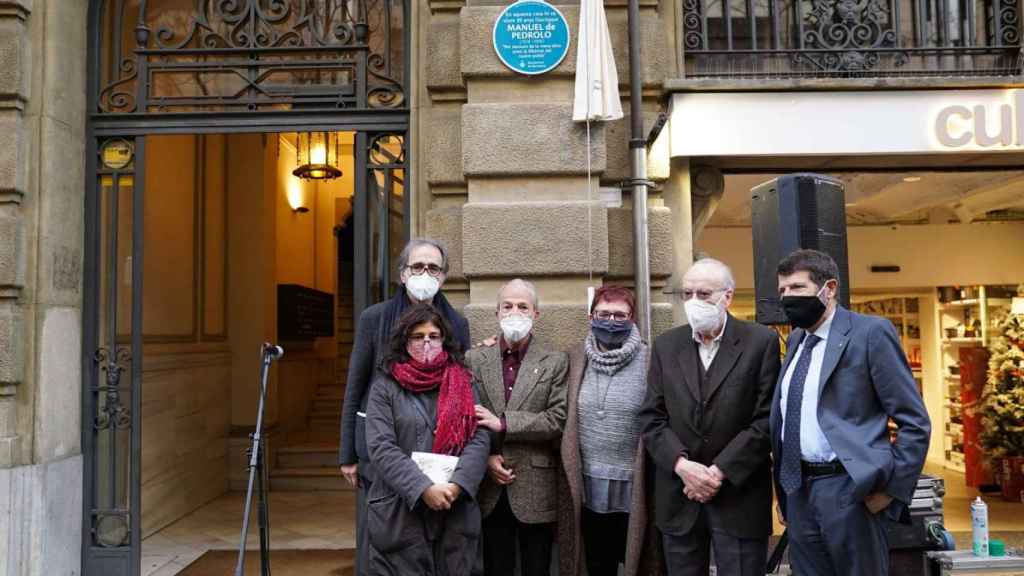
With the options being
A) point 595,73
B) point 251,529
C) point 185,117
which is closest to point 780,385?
point 595,73

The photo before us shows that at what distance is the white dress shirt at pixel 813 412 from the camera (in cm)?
358

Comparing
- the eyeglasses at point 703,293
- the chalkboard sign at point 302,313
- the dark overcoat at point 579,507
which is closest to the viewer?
the eyeglasses at point 703,293

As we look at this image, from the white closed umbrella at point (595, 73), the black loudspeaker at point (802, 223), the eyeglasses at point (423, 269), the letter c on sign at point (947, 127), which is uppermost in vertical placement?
the white closed umbrella at point (595, 73)

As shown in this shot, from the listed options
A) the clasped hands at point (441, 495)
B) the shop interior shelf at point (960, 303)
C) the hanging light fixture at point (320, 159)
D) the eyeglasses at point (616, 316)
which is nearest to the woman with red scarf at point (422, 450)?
the clasped hands at point (441, 495)

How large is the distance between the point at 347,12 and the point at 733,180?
325cm

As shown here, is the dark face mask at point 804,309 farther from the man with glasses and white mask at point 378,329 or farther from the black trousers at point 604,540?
the man with glasses and white mask at point 378,329

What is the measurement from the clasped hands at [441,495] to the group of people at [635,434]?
0.01m

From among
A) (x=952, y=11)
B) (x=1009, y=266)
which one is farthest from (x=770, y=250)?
(x=1009, y=266)

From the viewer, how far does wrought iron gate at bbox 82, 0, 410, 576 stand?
20.0 ft

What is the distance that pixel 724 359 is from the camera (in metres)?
3.96

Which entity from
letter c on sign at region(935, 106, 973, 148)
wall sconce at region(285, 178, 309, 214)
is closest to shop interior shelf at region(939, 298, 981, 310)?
letter c on sign at region(935, 106, 973, 148)

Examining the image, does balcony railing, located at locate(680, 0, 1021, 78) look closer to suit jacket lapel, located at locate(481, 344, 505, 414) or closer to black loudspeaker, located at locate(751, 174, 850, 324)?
black loudspeaker, located at locate(751, 174, 850, 324)

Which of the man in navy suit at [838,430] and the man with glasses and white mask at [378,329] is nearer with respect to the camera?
the man in navy suit at [838,430]

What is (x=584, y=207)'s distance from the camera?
5.53m
